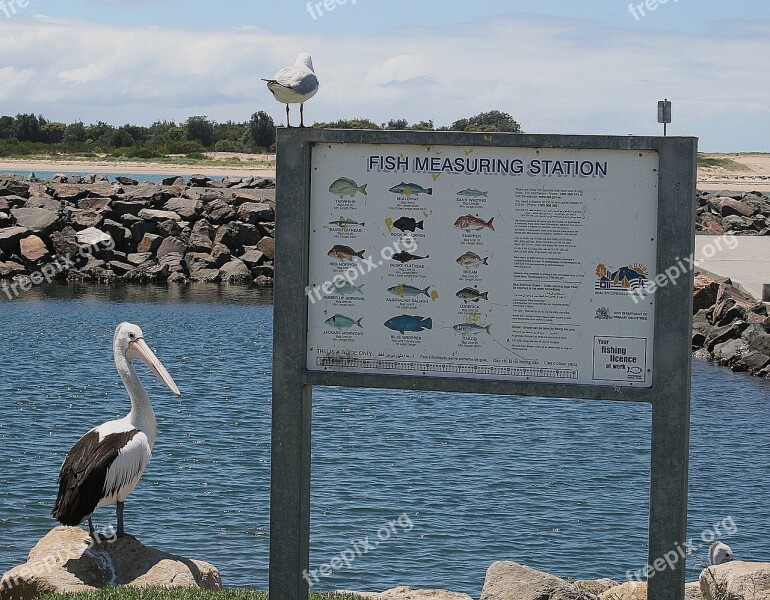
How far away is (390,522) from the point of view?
11109 millimetres

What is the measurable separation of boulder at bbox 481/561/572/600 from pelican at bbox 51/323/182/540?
2.61 meters

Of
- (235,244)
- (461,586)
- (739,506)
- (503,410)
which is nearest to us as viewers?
(461,586)

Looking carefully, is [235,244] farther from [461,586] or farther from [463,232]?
[463,232]

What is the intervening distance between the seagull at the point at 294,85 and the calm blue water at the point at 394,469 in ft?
14.8

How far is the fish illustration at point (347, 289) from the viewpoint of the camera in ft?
19.3

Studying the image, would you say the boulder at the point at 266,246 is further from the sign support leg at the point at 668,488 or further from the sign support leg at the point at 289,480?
the sign support leg at the point at 668,488

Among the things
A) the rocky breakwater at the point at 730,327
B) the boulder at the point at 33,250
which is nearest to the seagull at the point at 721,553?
the rocky breakwater at the point at 730,327

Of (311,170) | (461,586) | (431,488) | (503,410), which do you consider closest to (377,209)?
(311,170)

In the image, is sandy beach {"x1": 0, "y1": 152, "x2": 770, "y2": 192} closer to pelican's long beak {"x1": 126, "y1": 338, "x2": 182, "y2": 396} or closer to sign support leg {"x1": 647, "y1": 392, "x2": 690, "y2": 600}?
pelican's long beak {"x1": 126, "y1": 338, "x2": 182, "y2": 396}

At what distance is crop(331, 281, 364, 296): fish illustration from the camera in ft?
19.3

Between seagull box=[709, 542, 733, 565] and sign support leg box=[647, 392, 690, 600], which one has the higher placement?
sign support leg box=[647, 392, 690, 600]

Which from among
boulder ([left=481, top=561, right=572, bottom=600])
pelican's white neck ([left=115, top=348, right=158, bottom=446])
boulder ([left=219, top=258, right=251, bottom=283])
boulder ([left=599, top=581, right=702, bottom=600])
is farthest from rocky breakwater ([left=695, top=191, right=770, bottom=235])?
pelican's white neck ([left=115, top=348, right=158, bottom=446])

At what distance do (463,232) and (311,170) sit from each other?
0.85m

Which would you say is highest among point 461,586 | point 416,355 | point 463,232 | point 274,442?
Result: point 463,232
